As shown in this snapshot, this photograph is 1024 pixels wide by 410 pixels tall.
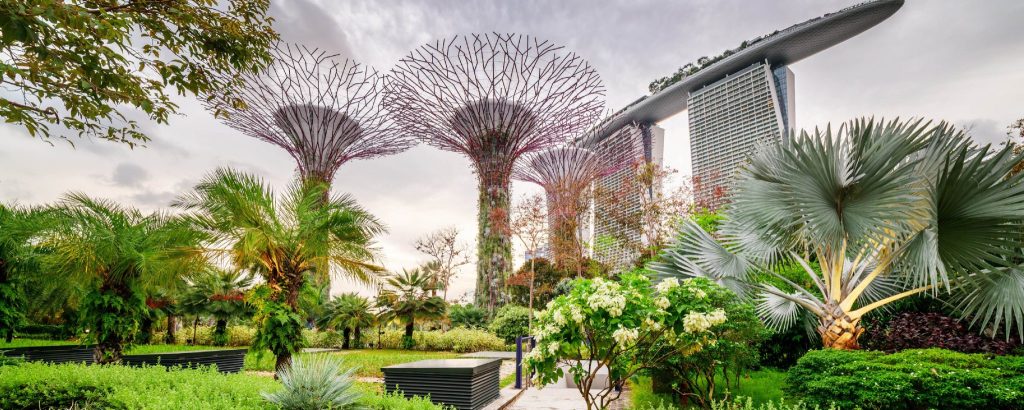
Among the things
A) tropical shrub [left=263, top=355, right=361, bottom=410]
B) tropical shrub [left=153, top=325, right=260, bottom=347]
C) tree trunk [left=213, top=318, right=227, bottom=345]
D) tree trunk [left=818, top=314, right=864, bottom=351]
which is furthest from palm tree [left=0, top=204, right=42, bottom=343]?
A: tree trunk [left=818, top=314, right=864, bottom=351]

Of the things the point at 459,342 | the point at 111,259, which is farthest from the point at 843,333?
the point at 459,342

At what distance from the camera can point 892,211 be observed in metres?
5.90

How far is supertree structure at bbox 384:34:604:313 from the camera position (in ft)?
65.0

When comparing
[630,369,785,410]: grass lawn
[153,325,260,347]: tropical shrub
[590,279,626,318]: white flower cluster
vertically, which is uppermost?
[590,279,626,318]: white flower cluster

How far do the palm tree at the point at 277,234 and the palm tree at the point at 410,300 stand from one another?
32.6ft

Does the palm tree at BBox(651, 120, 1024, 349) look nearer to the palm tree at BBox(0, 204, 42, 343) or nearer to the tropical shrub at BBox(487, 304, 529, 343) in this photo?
the palm tree at BBox(0, 204, 42, 343)

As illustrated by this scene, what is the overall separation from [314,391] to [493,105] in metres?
18.4

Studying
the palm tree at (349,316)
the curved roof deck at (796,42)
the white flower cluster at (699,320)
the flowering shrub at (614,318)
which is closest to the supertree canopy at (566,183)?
the curved roof deck at (796,42)

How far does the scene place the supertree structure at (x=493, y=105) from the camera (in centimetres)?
A: 1980

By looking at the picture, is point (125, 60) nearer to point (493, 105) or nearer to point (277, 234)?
point (277, 234)

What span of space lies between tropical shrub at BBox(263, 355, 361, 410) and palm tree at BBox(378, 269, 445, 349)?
14.9m

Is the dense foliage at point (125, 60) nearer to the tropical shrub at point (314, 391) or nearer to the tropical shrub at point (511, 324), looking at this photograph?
the tropical shrub at point (314, 391)

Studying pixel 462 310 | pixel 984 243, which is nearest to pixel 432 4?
pixel 462 310

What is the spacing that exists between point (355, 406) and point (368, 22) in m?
14.0
